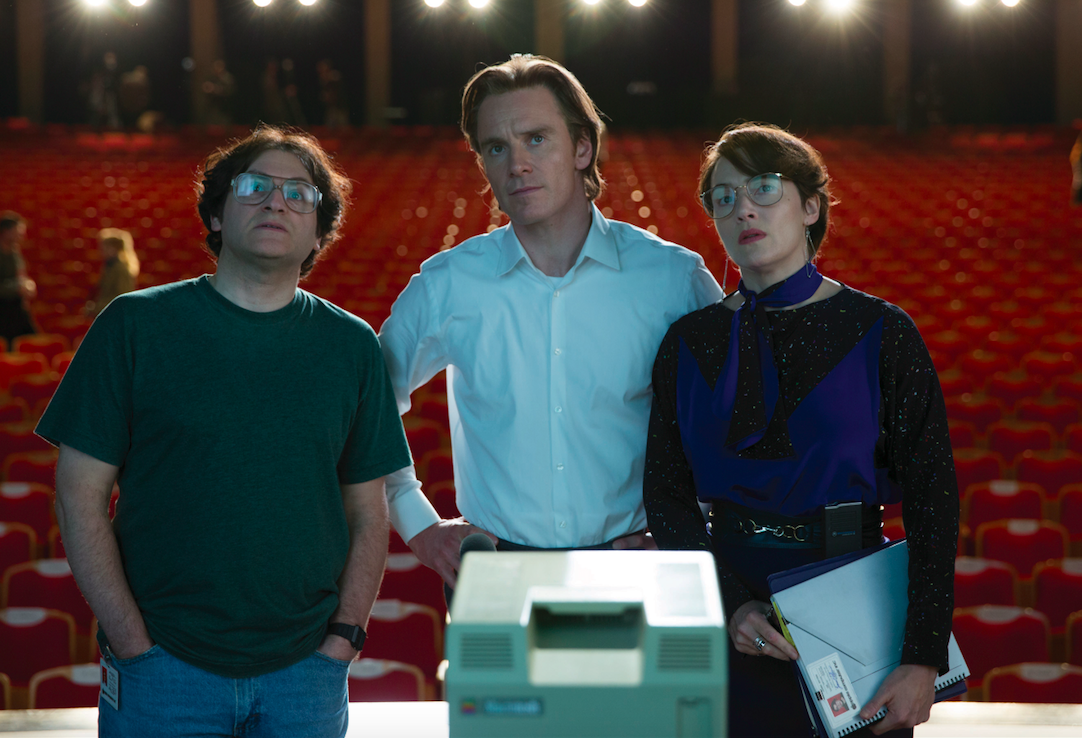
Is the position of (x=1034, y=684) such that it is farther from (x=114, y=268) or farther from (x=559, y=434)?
(x=114, y=268)

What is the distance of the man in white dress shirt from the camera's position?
1.92m

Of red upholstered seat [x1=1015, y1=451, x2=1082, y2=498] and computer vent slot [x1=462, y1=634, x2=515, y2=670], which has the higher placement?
computer vent slot [x1=462, y1=634, x2=515, y2=670]

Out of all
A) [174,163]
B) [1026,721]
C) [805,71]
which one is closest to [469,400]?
[1026,721]

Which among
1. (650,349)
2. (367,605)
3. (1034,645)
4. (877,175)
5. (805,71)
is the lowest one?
(1034,645)

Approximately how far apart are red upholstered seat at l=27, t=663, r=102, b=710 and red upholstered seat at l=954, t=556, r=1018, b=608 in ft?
9.18

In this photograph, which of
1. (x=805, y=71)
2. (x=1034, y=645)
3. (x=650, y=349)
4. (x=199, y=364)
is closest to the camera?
(x=199, y=364)

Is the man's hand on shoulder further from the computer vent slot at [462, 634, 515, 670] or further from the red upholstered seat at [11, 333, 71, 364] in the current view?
the red upholstered seat at [11, 333, 71, 364]

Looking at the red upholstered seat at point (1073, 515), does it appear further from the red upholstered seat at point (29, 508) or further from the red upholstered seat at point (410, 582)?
the red upholstered seat at point (29, 508)

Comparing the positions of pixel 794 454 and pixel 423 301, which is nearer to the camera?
pixel 794 454

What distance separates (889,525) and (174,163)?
16125 mm

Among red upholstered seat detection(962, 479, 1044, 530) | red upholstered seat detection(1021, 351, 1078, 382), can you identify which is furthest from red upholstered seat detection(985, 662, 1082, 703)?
red upholstered seat detection(1021, 351, 1078, 382)

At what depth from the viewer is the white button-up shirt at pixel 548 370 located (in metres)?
1.93

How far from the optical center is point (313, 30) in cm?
2217

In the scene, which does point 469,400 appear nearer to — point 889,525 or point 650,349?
point 650,349
